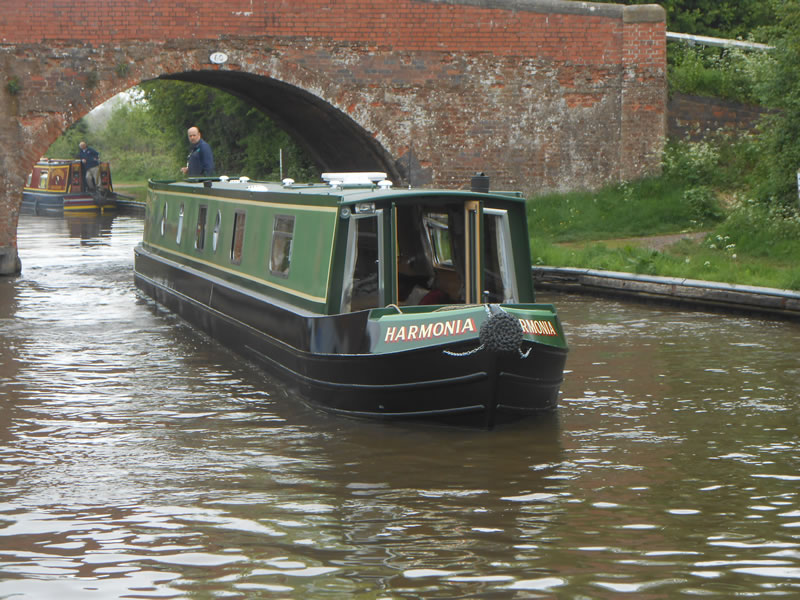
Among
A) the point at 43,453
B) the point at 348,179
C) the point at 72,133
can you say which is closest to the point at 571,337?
the point at 348,179

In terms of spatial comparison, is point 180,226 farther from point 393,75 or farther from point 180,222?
point 393,75

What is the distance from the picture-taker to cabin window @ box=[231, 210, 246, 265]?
9.63 m

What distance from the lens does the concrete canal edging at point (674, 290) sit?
10586 mm

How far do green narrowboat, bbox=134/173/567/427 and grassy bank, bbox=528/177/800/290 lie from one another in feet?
14.2

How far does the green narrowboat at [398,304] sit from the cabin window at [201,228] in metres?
1.61

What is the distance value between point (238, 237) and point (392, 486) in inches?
176

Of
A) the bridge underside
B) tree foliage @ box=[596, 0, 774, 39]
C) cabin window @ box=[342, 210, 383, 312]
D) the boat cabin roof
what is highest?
tree foliage @ box=[596, 0, 774, 39]

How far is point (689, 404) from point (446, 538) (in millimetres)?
3013

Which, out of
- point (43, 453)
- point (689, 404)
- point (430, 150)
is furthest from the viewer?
point (430, 150)

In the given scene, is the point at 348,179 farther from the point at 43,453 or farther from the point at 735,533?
the point at 735,533

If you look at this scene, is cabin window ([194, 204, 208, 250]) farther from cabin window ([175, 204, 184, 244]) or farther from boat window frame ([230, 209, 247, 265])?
boat window frame ([230, 209, 247, 265])

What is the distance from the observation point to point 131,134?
44.9m

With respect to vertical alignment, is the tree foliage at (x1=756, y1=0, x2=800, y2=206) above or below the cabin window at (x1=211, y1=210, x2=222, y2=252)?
above

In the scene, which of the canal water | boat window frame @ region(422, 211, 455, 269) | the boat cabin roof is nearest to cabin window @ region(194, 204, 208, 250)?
the boat cabin roof
